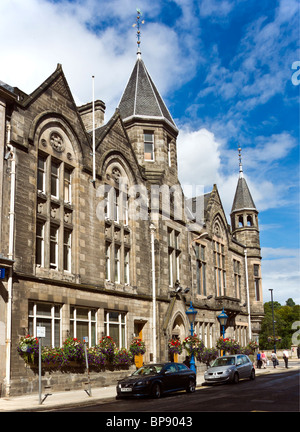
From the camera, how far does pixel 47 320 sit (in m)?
20.7

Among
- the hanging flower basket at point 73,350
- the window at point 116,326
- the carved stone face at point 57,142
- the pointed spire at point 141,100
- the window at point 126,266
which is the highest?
the pointed spire at point 141,100

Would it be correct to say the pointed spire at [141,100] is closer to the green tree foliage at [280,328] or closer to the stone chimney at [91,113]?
the stone chimney at [91,113]

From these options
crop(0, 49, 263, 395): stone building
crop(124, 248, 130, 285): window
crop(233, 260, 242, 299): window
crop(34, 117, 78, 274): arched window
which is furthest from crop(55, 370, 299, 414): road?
crop(233, 260, 242, 299): window

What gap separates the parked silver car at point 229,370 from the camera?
23.2m

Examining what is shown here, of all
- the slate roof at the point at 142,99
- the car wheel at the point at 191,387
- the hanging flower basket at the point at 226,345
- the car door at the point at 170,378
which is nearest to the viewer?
the car door at the point at 170,378

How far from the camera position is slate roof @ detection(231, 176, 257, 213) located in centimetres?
4944

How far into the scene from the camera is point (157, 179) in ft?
101

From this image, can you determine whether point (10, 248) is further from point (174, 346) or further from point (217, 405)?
point (174, 346)

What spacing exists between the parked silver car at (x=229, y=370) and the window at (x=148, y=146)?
13.7 meters

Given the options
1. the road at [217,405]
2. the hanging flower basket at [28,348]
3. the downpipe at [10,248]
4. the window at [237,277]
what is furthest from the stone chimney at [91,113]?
the window at [237,277]

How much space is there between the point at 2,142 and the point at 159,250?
1272 cm

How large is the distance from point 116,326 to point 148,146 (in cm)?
1257

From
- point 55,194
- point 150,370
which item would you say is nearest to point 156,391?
point 150,370

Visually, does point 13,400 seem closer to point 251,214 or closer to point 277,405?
point 277,405
